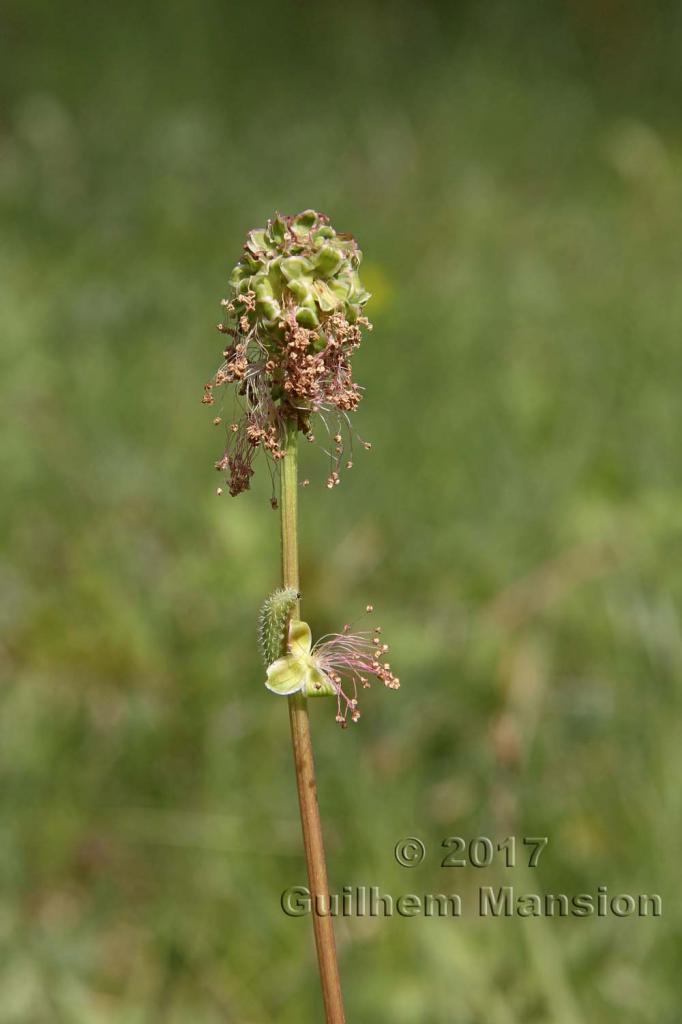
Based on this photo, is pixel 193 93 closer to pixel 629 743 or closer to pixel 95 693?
pixel 95 693

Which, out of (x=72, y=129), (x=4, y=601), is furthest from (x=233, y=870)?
(x=72, y=129)

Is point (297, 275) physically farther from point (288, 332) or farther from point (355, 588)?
point (355, 588)

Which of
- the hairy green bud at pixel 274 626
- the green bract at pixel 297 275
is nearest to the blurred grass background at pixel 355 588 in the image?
the green bract at pixel 297 275

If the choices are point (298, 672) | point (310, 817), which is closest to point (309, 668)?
point (298, 672)

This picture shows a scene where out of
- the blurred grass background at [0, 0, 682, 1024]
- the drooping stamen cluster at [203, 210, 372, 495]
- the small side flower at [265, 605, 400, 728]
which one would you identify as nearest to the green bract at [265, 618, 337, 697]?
the small side flower at [265, 605, 400, 728]

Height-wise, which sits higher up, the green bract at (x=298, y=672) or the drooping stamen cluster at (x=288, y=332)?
the drooping stamen cluster at (x=288, y=332)

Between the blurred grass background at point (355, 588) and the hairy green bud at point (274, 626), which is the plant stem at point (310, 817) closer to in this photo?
the hairy green bud at point (274, 626)

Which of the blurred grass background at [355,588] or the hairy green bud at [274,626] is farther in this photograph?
the blurred grass background at [355,588]
